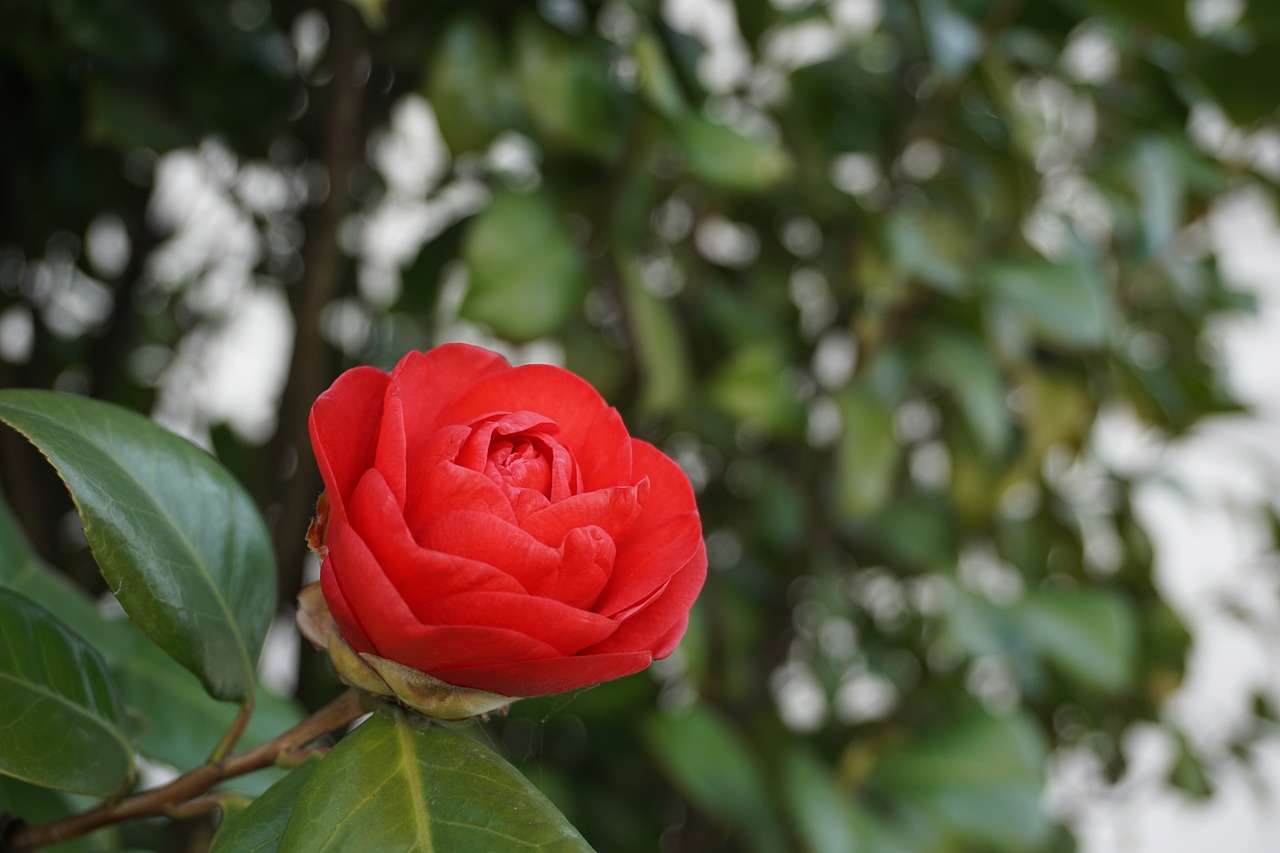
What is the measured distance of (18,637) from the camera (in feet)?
0.91

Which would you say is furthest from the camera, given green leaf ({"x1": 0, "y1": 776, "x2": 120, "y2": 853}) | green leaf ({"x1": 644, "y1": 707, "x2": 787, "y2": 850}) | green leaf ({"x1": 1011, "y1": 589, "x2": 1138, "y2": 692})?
green leaf ({"x1": 1011, "y1": 589, "x2": 1138, "y2": 692})

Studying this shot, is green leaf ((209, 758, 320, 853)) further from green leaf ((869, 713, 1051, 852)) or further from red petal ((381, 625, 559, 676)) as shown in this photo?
green leaf ((869, 713, 1051, 852))

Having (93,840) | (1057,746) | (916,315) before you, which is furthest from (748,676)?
(93,840)

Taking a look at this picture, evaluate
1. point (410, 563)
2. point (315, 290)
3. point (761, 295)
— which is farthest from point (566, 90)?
point (410, 563)

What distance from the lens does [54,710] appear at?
11.1 inches

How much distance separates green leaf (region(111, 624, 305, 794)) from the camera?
0.37 meters

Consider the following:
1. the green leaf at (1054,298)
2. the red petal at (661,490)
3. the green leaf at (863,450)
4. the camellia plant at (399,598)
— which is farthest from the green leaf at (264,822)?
Answer: the green leaf at (1054,298)

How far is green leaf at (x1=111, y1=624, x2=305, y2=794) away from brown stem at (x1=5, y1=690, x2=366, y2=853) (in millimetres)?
78

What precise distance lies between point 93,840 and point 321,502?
0.18 meters

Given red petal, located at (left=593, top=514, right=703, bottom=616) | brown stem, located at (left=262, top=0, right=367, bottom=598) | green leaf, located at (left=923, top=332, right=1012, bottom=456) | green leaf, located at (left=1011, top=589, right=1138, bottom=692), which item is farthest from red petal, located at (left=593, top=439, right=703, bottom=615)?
green leaf, located at (left=1011, top=589, right=1138, bottom=692)

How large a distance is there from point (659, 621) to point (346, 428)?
0.09 m

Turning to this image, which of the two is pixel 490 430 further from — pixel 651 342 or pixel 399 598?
pixel 651 342

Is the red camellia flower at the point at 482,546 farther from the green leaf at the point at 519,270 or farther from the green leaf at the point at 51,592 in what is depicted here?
the green leaf at the point at 519,270

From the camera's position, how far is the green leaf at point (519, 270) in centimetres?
56
